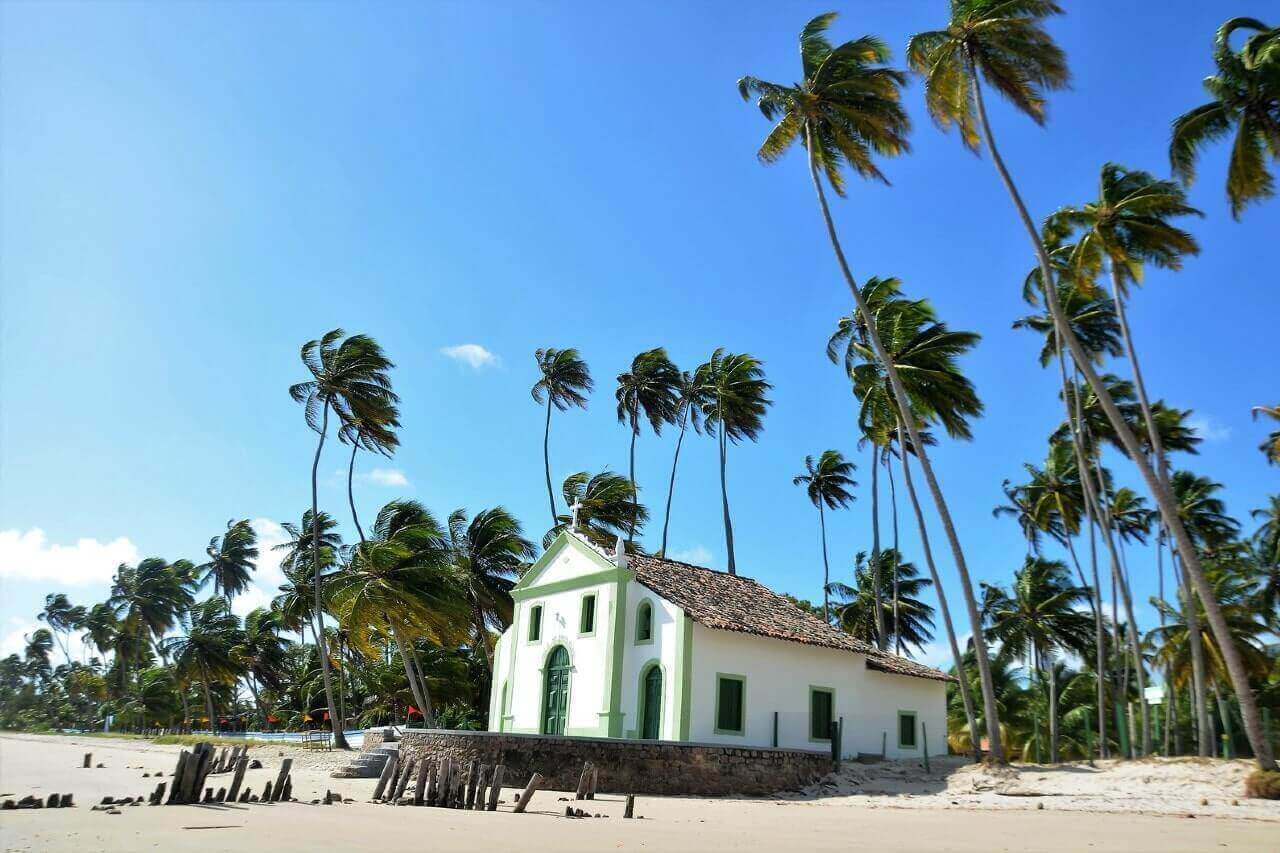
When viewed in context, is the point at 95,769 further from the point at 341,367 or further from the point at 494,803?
the point at 494,803

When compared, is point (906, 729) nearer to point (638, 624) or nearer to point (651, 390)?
point (638, 624)

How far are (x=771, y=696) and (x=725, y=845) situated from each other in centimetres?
1407

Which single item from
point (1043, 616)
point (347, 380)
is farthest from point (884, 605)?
point (347, 380)

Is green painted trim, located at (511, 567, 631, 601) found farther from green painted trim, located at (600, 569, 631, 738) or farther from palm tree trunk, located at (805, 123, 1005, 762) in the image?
palm tree trunk, located at (805, 123, 1005, 762)

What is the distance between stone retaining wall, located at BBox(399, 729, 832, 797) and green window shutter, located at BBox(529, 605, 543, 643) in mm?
6571

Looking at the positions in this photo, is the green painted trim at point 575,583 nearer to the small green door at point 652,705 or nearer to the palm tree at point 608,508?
the small green door at point 652,705

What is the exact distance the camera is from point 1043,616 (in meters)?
35.6

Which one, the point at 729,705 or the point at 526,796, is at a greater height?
the point at 729,705

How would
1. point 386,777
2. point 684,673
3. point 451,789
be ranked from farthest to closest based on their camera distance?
point 684,673 → point 386,777 → point 451,789

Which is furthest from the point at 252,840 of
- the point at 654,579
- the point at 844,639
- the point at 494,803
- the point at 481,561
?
the point at 481,561

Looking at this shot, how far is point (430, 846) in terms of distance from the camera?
10.1 meters

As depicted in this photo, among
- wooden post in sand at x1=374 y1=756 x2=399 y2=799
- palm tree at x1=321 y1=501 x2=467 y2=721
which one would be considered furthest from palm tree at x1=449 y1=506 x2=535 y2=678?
wooden post in sand at x1=374 y1=756 x2=399 y2=799

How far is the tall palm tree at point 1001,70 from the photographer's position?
19391 mm

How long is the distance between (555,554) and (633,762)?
362 inches
